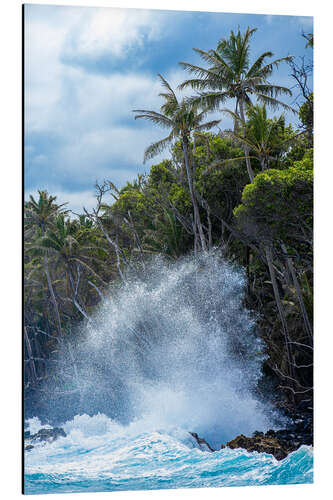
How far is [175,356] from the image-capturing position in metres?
5.82

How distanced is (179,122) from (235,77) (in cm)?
92

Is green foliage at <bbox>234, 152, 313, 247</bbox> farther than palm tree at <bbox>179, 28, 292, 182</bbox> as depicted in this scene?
Yes

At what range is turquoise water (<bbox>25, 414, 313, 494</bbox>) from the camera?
15.9 feet

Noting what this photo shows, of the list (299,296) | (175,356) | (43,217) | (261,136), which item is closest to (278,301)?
(299,296)

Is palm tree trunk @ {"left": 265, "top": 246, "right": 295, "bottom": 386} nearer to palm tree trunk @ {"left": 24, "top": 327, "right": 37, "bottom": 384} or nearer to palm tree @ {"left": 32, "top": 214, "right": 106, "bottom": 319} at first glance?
palm tree @ {"left": 32, "top": 214, "right": 106, "bottom": 319}

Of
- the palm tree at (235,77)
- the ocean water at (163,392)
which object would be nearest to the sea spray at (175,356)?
the ocean water at (163,392)

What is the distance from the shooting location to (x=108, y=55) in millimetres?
5430

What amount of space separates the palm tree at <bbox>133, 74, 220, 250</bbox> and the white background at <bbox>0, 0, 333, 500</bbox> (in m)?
0.93

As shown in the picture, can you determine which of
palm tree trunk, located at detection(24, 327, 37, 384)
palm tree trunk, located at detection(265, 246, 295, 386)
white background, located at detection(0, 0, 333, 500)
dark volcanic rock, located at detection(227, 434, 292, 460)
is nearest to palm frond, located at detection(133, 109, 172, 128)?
white background, located at detection(0, 0, 333, 500)

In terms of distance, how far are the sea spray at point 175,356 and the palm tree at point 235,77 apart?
1.83 m

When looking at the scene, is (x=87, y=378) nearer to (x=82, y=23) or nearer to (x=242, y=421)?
(x=242, y=421)
